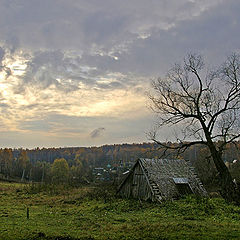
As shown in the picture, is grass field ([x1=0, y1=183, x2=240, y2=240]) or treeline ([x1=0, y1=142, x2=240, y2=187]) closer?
grass field ([x1=0, y1=183, x2=240, y2=240])

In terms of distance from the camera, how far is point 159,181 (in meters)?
26.8

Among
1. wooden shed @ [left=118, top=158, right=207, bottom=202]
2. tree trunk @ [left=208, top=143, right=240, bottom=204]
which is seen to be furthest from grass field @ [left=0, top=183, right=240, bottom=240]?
wooden shed @ [left=118, top=158, right=207, bottom=202]

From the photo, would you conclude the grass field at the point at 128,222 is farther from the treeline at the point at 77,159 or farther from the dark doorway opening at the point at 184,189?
the treeline at the point at 77,159

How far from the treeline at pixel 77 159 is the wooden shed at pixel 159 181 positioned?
17574mm

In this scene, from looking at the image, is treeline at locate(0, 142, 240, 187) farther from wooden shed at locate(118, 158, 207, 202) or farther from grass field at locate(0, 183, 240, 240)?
grass field at locate(0, 183, 240, 240)

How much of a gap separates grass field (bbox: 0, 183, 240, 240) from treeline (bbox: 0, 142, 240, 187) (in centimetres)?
2599

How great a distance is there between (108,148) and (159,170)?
164 meters

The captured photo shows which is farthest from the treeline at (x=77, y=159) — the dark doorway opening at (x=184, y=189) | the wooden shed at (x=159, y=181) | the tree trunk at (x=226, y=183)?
the tree trunk at (x=226, y=183)

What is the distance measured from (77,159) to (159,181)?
119 metres

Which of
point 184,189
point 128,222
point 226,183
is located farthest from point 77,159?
point 128,222

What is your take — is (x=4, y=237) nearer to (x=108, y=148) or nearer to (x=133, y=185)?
(x=133, y=185)

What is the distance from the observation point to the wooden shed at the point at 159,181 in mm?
25922

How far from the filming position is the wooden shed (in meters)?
25.9

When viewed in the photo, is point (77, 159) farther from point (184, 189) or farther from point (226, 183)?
point (226, 183)
